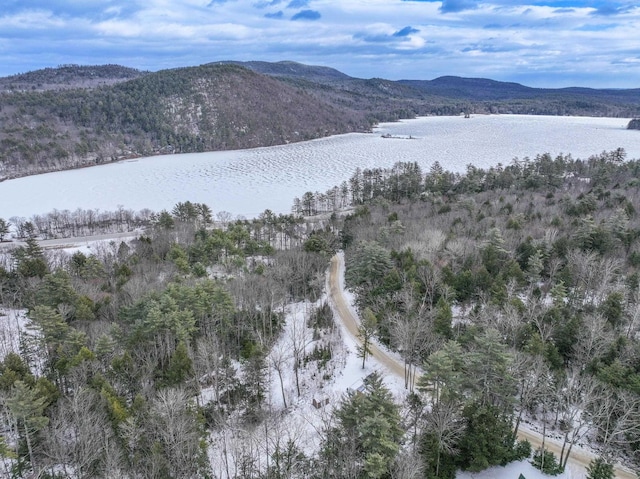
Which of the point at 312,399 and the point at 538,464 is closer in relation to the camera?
the point at 538,464

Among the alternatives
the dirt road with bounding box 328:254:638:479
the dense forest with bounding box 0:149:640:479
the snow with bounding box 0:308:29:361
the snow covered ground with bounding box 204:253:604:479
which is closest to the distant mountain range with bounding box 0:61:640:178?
the snow with bounding box 0:308:29:361

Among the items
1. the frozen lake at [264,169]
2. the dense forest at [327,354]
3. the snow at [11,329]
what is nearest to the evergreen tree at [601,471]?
the dense forest at [327,354]

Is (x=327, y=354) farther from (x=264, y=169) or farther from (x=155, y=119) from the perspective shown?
(x=155, y=119)

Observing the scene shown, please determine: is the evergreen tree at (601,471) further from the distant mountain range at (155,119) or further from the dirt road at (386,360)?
the distant mountain range at (155,119)

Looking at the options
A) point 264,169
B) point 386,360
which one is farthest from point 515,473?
point 264,169

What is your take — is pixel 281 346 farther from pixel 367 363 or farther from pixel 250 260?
pixel 250 260

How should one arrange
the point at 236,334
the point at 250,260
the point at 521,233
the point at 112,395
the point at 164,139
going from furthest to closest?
the point at 164,139 → the point at 250,260 → the point at 521,233 → the point at 236,334 → the point at 112,395

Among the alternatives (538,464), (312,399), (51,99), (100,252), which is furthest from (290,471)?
(51,99)
